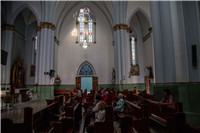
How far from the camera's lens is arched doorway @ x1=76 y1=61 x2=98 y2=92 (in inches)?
759

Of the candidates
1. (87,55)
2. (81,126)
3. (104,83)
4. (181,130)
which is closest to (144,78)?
(104,83)

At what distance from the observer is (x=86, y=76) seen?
19.5 meters

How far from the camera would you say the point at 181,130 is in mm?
2004

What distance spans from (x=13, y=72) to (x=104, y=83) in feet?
35.4

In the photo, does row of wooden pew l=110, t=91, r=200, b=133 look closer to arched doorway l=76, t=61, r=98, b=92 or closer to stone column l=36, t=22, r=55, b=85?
stone column l=36, t=22, r=55, b=85

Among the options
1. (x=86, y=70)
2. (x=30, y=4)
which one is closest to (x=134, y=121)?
(x=30, y=4)

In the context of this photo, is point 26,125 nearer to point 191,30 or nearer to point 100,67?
point 191,30

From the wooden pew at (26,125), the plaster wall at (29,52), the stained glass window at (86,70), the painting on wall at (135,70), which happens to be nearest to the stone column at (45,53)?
the plaster wall at (29,52)

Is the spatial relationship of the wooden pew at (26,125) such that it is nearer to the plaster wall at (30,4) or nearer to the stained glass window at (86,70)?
the plaster wall at (30,4)

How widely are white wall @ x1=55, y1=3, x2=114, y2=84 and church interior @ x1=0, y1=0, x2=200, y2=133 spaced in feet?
0.45

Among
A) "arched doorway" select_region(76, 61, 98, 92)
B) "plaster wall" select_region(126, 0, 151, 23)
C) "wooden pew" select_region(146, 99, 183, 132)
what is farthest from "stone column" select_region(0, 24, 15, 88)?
"wooden pew" select_region(146, 99, 183, 132)

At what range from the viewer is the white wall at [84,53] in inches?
763

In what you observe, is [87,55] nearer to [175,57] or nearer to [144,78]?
[144,78]

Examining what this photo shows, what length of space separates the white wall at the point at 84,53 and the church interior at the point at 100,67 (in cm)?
14
